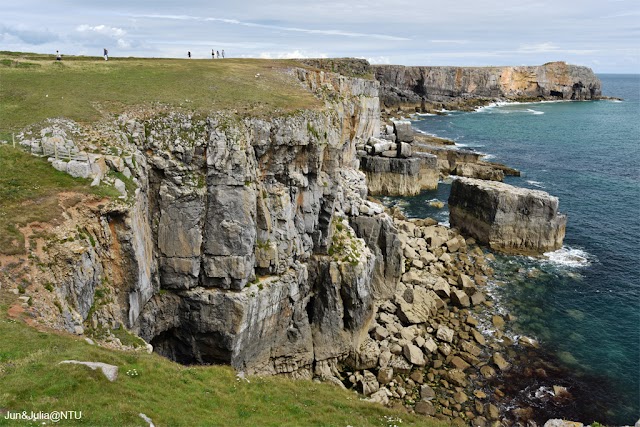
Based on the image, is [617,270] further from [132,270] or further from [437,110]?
[437,110]

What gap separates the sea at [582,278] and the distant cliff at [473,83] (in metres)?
72.2

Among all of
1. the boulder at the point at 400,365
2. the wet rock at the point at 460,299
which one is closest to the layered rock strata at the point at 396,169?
the wet rock at the point at 460,299

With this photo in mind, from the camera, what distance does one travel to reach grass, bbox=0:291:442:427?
563 inches

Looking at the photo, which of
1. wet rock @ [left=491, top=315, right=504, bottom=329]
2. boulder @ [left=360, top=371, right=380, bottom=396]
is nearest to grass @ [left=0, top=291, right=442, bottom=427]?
boulder @ [left=360, top=371, right=380, bottom=396]

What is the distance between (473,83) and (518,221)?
5799 inches

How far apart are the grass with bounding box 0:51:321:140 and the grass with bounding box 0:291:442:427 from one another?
15.4 metres

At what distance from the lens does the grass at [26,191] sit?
2070cm

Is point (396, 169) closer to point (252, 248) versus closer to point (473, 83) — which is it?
point (252, 248)

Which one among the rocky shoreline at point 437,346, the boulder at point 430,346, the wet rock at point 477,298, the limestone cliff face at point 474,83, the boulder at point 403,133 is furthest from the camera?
the limestone cliff face at point 474,83

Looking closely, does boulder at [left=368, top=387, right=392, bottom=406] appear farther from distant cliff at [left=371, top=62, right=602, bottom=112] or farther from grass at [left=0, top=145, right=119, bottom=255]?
distant cliff at [left=371, top=62, right=602, bottom=112]

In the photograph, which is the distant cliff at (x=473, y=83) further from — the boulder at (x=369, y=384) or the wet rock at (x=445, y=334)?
the boulder at (x=369, y=384)

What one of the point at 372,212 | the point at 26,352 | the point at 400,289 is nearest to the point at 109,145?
the point at 26,352

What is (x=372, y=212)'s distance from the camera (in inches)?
1658

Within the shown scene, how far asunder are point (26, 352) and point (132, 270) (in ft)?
29.8
